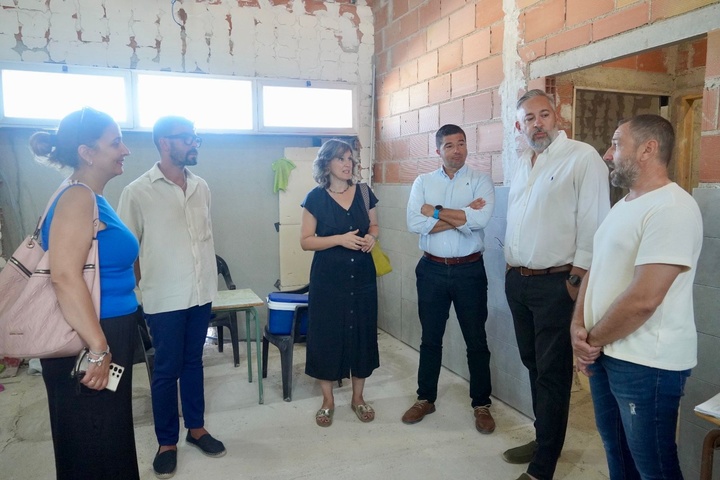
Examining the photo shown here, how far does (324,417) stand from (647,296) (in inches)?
75.8

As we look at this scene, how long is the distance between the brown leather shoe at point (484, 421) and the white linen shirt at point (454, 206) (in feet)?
2.85

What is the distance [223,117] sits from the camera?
4051mm

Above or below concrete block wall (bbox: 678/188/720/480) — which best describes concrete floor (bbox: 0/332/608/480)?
below

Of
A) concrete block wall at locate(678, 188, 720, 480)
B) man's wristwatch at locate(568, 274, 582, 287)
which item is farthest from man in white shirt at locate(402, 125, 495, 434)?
concrete block wall at locate(678, 188, 720, 480)

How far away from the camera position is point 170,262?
2318 millimetres

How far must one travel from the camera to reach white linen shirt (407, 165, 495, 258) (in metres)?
2.66

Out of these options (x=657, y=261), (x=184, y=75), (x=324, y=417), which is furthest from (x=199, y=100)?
(x=657, y=261)

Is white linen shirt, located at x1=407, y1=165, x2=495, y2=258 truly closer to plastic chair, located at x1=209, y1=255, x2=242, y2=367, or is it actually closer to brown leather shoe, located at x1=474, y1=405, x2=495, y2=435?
brown leather shoe, located at x1=474, y1=405, x2=495, y2=435

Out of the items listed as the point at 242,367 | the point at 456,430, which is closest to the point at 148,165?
the point at 242,367

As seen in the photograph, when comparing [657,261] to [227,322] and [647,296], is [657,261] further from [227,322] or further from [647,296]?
[227,322]

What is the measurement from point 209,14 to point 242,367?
283 centimetres

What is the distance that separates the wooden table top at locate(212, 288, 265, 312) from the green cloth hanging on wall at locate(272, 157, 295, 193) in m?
1.30

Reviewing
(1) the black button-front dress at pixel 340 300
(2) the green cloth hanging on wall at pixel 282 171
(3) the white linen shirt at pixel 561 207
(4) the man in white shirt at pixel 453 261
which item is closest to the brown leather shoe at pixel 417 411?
(4) the man in white shirt at pixel 453 261

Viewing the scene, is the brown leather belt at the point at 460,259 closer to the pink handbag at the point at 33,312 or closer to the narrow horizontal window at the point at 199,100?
the pink handbag at the point at 33,312
